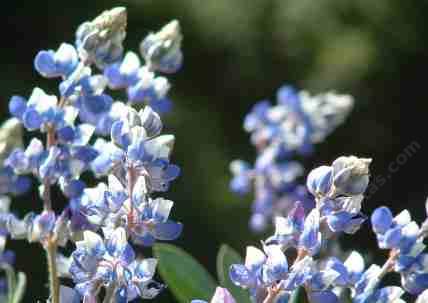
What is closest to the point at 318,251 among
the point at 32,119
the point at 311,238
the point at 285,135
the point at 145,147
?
the point at 311,238

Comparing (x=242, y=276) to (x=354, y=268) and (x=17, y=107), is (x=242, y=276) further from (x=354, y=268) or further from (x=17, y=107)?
(x=17, y=107)

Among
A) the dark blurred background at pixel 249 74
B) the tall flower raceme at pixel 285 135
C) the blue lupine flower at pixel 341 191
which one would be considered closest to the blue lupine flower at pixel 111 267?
the blue lupine flower at pixel 341 191

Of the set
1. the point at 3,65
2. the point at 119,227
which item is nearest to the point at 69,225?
the point at 119,227

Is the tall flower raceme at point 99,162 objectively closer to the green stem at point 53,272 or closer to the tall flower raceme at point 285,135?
the green stem at point 53,272

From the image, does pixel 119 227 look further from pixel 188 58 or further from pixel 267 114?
pixel 188 58

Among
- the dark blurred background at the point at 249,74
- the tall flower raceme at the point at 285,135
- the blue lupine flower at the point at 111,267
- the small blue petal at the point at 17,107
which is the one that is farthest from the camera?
the dark blurred background at the point at 249,74

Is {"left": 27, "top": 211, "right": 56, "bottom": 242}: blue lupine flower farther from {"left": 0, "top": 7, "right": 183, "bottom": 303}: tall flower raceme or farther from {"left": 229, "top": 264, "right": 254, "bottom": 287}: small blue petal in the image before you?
{"left": 229, "top": 264, "right": 254, "bottom": 287}: small blue petal
